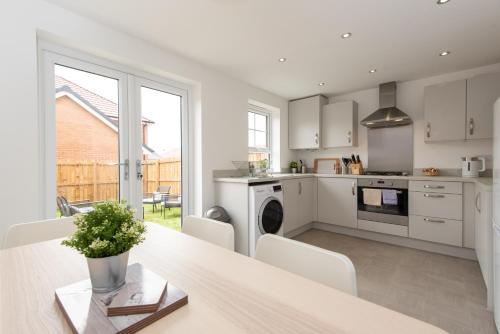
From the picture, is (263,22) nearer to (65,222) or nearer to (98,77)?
(98,77)

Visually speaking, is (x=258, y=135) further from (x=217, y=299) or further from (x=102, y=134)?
(x=217, y=299)

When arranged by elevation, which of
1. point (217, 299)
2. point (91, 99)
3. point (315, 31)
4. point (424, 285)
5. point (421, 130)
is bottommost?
point (424, 285)

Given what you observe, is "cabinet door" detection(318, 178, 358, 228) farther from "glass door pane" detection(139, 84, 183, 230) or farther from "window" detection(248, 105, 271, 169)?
"glass door pane" detection(139, 84, 183, 230)

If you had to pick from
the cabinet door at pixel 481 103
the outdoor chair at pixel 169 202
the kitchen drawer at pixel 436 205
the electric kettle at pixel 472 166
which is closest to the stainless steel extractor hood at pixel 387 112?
the cabinet door at pixel 481 103

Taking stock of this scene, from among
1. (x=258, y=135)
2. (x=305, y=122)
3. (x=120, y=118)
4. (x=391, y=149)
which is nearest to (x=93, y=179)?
(x=120, y=118)

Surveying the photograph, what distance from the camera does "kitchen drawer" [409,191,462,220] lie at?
8.62 ft

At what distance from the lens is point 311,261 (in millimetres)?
777

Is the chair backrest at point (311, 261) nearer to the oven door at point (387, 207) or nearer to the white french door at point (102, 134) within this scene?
the white french door at point (102, 134)

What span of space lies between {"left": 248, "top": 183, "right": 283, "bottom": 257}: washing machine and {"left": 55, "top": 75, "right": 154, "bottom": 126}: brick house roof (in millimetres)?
1584

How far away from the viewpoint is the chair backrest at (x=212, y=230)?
1.06 metres

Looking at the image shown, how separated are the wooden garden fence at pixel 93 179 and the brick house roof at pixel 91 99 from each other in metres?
0.45

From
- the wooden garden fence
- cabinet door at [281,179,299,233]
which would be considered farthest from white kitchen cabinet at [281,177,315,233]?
the wooden garden fence

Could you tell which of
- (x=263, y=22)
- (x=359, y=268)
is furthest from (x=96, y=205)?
(x=359, y=268)

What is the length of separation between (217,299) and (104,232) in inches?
13.7
